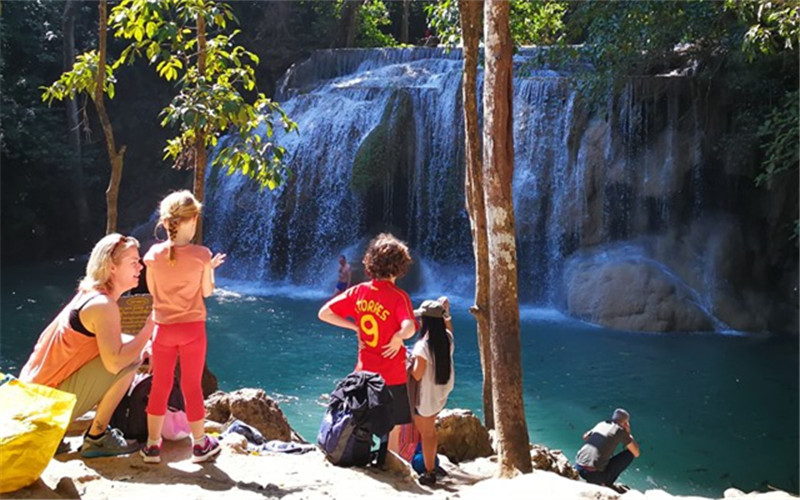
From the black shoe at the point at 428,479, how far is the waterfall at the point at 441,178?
1026 centimetres

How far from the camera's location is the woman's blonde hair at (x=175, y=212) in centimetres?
397

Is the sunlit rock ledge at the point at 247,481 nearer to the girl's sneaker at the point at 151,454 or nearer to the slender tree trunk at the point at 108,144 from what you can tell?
the girl's sneaker at the point at 151,454

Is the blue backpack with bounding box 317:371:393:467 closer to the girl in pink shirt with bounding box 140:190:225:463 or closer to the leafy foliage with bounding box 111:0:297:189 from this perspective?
the girl in pink shirt with bounding box 140:190:225:463

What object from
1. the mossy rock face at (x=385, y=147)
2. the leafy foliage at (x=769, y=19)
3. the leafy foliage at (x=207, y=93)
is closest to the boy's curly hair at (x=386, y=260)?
the leafy foliage at (x=207, y=93)

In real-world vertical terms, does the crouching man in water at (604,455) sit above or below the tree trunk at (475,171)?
below

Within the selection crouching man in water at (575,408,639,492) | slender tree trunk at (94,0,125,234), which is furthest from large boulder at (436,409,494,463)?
slender tree trunk at (94,0,125,234)

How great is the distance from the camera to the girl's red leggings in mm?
4059

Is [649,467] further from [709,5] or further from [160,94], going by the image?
[160,94]

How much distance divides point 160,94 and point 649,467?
17.8 m

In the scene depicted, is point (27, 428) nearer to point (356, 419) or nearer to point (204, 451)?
point (204, 451)

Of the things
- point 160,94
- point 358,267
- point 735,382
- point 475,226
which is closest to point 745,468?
point 735,382

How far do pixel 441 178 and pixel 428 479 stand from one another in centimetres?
1246

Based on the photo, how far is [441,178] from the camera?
1706 cm

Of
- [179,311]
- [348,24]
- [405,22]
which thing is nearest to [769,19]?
[179,311]
